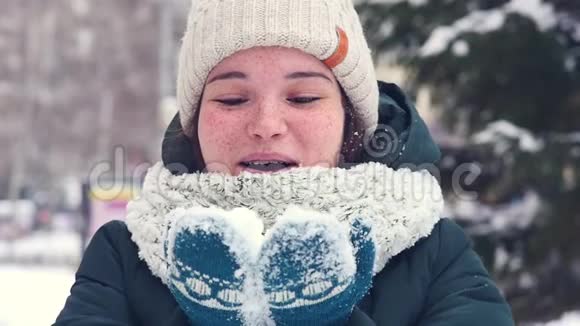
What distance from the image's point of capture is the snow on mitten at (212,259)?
0.98 m

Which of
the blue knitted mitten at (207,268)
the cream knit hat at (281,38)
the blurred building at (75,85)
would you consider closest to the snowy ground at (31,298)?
the cream knit hat at (281,38)

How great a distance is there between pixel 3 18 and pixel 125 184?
42.0ft

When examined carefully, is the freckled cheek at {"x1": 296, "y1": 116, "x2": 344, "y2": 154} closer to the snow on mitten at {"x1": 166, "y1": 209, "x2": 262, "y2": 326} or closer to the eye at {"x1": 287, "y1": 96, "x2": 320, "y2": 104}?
the eye at {"x1": 287, "y1": 96, "x2": 320, "y2": 104}

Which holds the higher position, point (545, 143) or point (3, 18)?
point (545, 143)

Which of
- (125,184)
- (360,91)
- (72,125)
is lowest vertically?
(72,125)

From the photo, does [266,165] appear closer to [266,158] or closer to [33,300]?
[266,158]

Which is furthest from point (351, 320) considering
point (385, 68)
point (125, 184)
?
point (125, 184)

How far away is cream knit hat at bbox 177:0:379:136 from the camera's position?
1.30 m

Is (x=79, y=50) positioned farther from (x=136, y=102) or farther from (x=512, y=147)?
(x=512, y=147)

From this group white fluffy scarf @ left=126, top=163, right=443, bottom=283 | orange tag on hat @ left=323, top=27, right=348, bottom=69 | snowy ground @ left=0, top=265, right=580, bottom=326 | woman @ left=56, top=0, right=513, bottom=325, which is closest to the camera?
woman @ left=56, top=0, right=513, bottom=325

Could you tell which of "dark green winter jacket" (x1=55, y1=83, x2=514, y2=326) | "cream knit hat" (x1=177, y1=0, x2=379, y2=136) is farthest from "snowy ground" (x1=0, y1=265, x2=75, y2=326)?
"cream knit hat" (x1=177, y1=0, x2=379, y2=136)

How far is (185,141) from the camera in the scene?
58.7 inches

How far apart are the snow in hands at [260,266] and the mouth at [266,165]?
0.77 feet

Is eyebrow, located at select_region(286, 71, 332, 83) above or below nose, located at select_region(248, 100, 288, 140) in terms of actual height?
above
